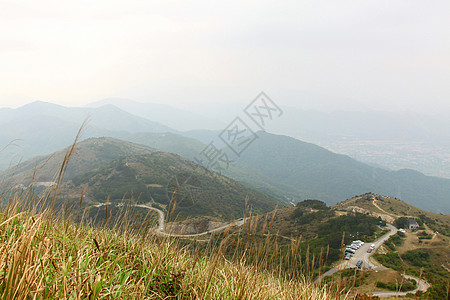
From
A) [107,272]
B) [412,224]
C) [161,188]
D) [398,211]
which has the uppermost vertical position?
[107,272]

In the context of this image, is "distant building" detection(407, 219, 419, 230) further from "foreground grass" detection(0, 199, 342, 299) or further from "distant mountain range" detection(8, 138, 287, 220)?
"foreground grass" detection(0, 199, 342, 299)

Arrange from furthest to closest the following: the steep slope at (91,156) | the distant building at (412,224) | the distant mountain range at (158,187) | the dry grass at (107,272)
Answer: the steep slope at (91,156)
the distant mountain range at (158,187)
the distant building at (412,224)
the dry grass at (107,272)

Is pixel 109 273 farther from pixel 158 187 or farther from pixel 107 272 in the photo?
pixel 158 187

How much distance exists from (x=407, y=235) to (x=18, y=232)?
43.2 metres

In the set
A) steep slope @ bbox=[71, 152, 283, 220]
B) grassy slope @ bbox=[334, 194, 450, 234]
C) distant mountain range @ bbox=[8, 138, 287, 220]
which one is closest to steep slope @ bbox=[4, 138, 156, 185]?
distant mountain range @ bbox=[8, 138, 287, 220]

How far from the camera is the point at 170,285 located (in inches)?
118

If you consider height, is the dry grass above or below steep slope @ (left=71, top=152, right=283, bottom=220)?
above

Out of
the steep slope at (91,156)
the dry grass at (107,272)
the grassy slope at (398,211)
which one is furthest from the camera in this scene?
the steep slope at (91,156)

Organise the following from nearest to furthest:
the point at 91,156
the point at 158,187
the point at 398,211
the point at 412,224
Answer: the point at 412,224 → the point at 398,211 → the point at 158,187 → the point at 91,156

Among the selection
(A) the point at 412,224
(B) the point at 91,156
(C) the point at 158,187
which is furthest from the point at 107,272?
(B) the point at 91,156

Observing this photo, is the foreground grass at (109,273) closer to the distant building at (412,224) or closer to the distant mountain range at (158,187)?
the distant building at (412,224)

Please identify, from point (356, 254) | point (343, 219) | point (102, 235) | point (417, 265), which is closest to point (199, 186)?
point (343, 219)

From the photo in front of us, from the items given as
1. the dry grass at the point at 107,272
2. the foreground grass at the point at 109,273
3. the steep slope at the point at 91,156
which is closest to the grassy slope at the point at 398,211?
the dry grass at the point at 107,272

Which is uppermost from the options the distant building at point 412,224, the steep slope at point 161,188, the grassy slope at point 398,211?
the distant building at point 412,224
